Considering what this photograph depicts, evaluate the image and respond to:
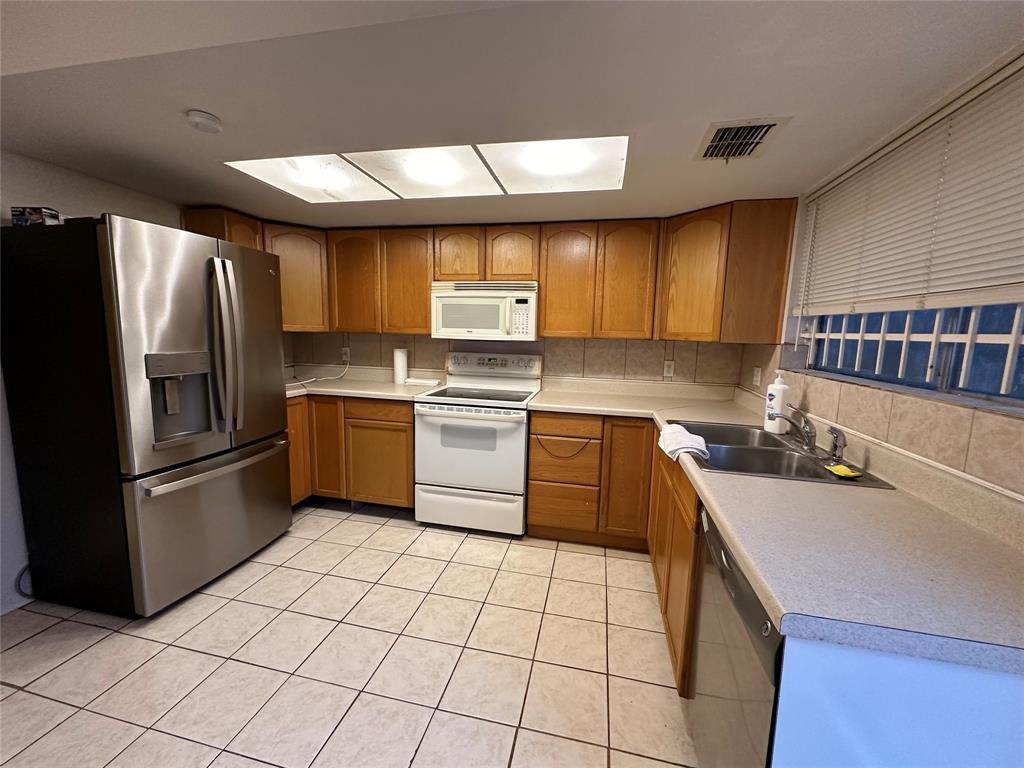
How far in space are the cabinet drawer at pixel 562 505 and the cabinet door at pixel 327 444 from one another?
4.54ft

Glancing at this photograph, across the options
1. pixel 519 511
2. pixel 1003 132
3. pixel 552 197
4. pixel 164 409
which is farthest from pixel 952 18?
pixel 164 409

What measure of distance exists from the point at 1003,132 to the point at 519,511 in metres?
2.42

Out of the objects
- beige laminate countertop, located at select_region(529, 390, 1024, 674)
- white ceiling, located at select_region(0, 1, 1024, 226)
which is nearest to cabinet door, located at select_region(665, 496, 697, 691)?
beige laminate countertop, located at select_region(529, 390, 1024, 674)

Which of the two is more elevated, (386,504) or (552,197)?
(552,197)

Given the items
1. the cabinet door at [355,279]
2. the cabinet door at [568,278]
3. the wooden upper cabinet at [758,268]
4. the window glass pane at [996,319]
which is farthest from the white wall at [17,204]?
the window glass pane at [996,319]

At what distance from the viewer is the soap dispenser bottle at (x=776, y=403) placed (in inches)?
71.2

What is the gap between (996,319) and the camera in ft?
3.48

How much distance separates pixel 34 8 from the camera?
37.8 inches

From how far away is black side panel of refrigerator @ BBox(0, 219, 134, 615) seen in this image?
1.59 m

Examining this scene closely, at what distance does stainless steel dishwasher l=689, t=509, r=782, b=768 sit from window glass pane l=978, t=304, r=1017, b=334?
35.2 inches

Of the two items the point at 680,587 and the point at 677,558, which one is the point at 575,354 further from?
the point at 680,587

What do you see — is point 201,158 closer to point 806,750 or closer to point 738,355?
point 806,750

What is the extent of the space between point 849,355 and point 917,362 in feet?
1.32

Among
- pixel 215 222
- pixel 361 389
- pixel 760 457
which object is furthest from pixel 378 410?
pixel 760 457
